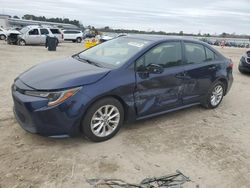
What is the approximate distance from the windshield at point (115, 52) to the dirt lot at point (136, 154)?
117cm

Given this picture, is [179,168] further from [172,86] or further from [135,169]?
[172,86]

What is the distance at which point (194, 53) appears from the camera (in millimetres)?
5723

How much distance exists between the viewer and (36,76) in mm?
4273

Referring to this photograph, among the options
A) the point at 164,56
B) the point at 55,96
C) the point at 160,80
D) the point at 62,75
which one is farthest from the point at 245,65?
the point at 55,96

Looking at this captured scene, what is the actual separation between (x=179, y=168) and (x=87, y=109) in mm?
1471

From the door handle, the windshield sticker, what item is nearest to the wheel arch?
the windshield sticker

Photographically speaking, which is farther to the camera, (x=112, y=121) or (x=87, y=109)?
(x=112, y=121)

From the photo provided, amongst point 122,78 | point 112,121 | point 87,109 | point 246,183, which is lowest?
point 246,183

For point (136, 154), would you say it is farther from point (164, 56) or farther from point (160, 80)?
point (164, 56)

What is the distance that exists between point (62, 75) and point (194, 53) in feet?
9.24

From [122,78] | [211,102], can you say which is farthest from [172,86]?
[211,102]

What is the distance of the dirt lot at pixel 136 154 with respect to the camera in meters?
3.46

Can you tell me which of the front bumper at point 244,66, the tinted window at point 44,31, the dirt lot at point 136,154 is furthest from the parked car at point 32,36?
the dirt lot at point 136,154

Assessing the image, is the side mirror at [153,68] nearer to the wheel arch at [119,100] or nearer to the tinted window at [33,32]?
the wheel arch at [119,100]
